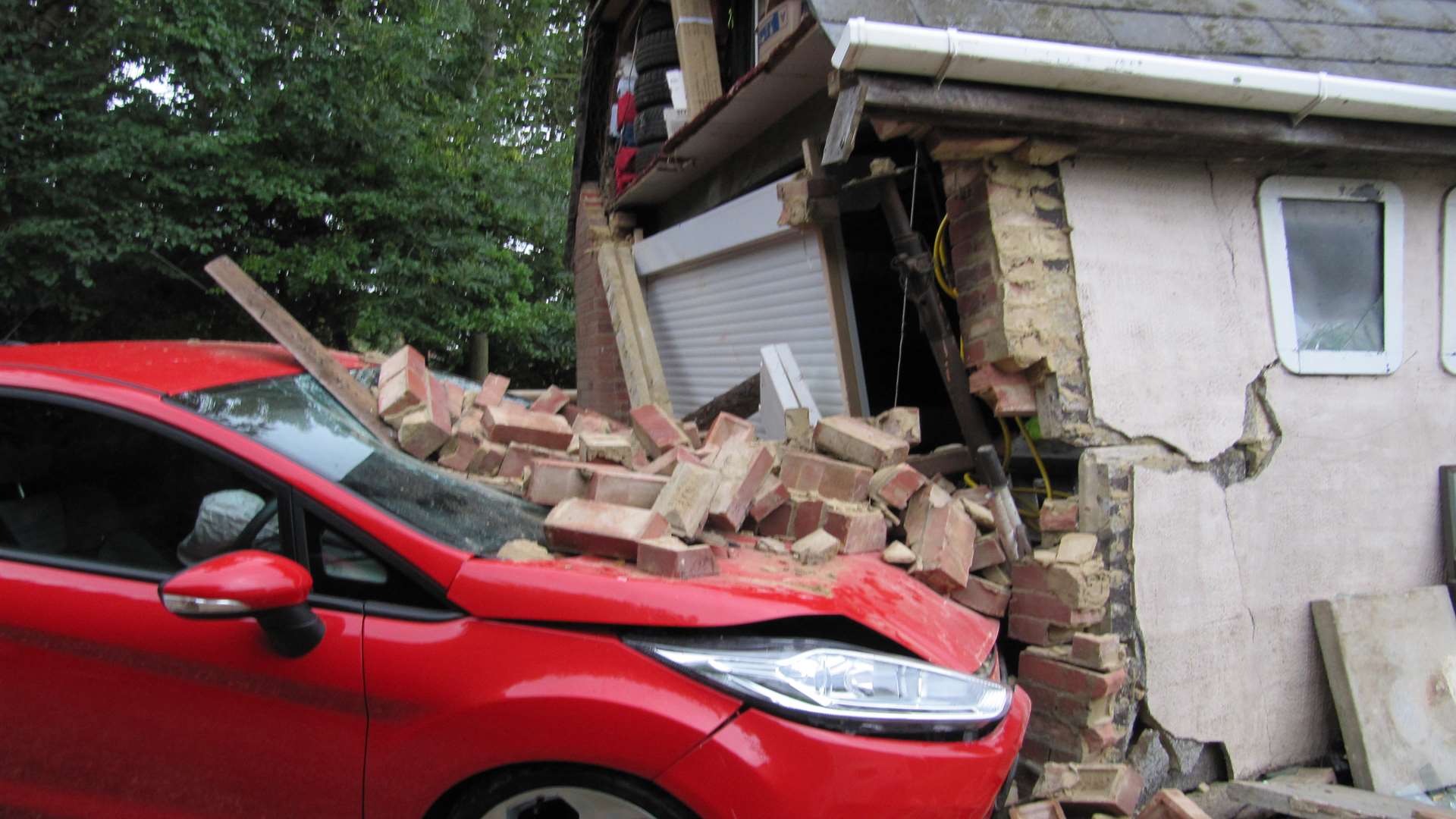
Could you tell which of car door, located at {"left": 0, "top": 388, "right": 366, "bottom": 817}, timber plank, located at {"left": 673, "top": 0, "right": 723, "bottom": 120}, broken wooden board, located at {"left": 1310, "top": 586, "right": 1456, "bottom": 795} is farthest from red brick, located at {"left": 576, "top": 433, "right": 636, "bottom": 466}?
timber plank, located at {"left": 673, "top": 0, "right": 723, "bottom": 120}

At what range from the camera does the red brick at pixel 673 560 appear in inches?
87.0

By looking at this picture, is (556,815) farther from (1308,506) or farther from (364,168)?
(364,168)

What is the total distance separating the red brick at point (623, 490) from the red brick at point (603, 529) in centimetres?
29

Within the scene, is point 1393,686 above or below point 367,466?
below

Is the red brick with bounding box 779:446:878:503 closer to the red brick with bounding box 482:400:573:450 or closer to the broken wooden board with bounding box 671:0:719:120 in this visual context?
the red brick with bounding box 482:400:573:450

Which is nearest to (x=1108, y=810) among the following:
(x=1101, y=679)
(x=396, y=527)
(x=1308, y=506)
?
(x=1101, y=679)

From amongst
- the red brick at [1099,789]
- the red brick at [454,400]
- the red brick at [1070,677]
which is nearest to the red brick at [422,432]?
the red brick at [454,400]

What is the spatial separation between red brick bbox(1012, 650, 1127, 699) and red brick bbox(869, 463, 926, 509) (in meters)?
0.80

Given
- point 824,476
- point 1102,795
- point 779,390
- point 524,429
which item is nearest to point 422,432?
point 524,429

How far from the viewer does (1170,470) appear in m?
3.54

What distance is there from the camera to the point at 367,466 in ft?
8.00

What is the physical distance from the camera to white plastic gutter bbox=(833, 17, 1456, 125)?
3.11 m

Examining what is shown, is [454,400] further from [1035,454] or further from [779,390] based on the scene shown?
[1035,454]

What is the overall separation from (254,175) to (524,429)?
717 cm
